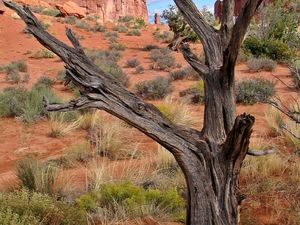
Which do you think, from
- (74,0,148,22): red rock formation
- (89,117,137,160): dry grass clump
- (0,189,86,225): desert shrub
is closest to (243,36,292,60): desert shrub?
(89,117,137,160): dry grass clump

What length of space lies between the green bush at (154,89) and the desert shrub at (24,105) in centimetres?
282

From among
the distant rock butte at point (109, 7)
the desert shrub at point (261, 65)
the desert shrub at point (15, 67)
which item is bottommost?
the desert shrub at point (15, 67)

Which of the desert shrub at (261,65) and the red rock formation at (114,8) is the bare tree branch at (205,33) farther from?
the red rock formation at (114,8)

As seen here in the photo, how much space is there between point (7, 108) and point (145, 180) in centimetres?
585

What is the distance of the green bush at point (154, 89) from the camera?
12.1 meters

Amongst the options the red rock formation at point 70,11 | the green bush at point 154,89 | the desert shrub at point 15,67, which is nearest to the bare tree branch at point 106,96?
the green bush at point 154,89

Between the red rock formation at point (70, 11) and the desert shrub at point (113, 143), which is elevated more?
the red rock formation at point (70, 11)

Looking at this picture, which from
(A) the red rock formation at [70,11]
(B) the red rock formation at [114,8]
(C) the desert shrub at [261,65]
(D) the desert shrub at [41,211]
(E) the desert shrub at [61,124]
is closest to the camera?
(D) the desert shrub at [41,211]

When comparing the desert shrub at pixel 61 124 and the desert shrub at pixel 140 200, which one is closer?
the desert shrub at pixel 140 200

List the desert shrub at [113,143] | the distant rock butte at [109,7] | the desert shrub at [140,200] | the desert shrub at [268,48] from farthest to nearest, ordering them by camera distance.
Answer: the distant rock butte at [109,7] → the desert shrub at [268,48] → the desert shrub at [113,143] → the desert shrub at [140,200]

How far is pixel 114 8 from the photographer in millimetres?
62656

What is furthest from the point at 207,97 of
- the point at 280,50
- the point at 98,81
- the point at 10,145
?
the point at 280,50

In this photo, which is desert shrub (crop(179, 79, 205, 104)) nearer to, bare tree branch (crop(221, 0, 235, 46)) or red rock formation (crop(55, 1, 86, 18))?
bare tree branch (crop(221, 0, 235, 46))

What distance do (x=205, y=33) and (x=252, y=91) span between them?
800cm
